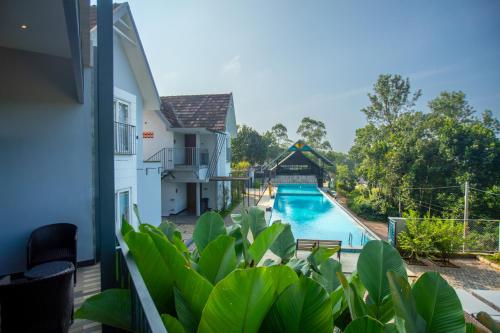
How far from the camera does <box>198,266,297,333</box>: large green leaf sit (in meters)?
0.89

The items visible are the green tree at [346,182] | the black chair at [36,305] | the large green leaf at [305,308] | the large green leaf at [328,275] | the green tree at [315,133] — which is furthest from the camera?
the green tree at [315,133]

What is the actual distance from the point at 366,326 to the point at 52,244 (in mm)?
5709

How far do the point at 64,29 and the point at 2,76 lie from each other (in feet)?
7.94

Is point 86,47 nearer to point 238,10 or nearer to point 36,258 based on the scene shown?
point 36,258

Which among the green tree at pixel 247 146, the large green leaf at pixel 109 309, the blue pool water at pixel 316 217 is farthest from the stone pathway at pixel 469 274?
the green tree at pixel 247 146

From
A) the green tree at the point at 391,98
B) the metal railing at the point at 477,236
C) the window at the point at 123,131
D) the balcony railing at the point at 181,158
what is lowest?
the metal railing at the point at 477,236

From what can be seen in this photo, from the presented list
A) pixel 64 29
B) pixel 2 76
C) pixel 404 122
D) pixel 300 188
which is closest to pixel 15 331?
pixel 64 29

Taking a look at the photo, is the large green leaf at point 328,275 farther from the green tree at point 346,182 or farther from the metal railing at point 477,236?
the green tree at point 346,182

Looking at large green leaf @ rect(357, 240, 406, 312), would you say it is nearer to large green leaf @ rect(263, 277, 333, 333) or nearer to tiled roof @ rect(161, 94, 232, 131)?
large green leaf @ rect(263, 277, 333, 333)

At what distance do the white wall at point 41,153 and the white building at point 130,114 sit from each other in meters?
1.43

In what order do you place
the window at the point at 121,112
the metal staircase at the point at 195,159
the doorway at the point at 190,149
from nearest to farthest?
the window at the point at 121,112 → the metal staircase at the point at 195,159 → the doorway at the point at 190,149

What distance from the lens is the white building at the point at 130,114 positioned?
7.61 metres

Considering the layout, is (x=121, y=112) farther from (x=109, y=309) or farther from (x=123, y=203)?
(x=109, y=309)

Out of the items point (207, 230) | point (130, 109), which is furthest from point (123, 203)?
point (207, 230)
